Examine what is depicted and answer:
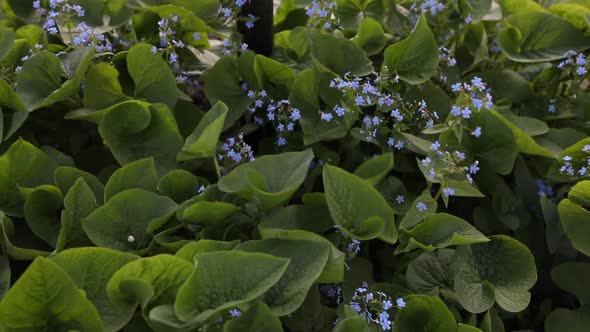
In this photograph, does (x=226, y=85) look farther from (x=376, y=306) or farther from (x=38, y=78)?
(x=376, y=306)

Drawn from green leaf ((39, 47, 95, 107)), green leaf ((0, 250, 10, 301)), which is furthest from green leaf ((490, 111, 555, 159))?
green leaf ((0, 250, 10, 301))

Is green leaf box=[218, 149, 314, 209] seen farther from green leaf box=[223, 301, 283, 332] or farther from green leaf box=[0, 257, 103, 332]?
green leaf box=[0, 257, 103, 332]

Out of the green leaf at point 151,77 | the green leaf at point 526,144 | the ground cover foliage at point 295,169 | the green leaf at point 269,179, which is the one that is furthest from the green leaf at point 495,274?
the green leaf at point 151,77

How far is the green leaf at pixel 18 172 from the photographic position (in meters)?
1.11

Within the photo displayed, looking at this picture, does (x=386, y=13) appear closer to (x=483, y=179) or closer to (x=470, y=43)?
(x=470, y=43)

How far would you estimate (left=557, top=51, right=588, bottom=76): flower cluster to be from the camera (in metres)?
1.40

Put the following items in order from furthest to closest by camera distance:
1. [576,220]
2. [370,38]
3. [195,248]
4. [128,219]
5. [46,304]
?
[370,38], [576,220], [128,219], [195,248], [46,304]

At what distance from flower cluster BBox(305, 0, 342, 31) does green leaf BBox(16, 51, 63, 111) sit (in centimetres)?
55

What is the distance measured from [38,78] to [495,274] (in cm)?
90

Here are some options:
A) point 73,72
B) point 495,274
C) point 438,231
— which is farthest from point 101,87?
point 495,274

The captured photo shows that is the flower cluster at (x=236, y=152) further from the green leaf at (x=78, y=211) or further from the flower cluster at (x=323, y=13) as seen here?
the flower cluster at (x=323, y=13)

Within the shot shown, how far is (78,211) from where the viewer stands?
1042 mm

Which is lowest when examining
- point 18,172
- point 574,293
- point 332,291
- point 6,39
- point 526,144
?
point 574,293

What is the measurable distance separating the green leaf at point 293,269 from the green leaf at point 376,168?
0.21 meters
